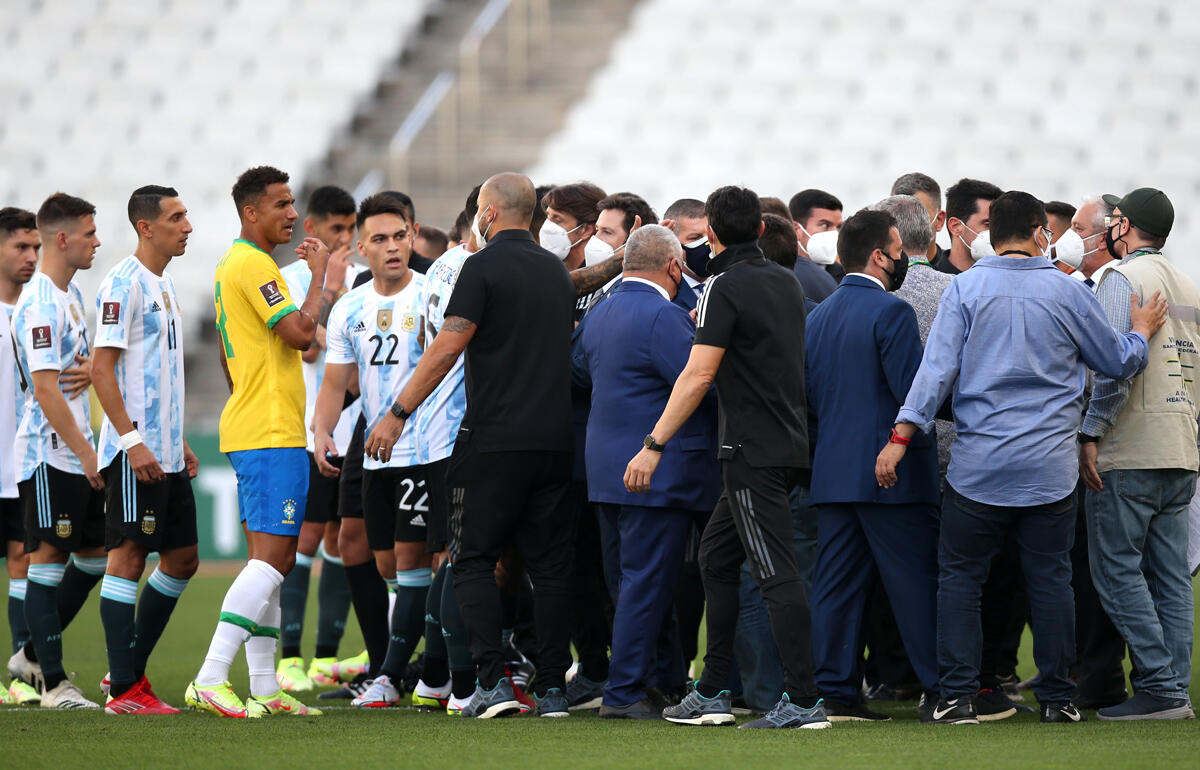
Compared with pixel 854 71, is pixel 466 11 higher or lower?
higher

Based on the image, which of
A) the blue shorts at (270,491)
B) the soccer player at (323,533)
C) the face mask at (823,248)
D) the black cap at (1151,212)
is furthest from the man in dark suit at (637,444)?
the soccer player at (323,533)

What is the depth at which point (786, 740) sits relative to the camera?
18.1ft

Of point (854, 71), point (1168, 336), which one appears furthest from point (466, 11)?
point (1168, 336)

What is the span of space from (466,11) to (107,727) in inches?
732

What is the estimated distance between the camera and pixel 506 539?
257 inches

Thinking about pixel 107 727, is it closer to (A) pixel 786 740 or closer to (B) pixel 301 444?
(B) pixel 301 444

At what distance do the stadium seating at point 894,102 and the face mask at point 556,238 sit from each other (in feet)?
35.0

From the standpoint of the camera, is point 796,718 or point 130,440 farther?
point 130,440

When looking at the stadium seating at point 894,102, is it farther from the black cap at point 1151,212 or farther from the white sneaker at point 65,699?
the white sneaker at point 65,699

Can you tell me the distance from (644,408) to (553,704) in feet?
4.52

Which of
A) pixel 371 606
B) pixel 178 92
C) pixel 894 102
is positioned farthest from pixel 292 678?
pixel 178 92

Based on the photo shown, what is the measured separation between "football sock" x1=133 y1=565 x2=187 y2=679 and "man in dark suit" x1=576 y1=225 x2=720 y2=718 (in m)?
2.09

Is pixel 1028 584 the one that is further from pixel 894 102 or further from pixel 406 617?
pixel 894 102

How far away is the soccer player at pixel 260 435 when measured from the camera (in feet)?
21.5
